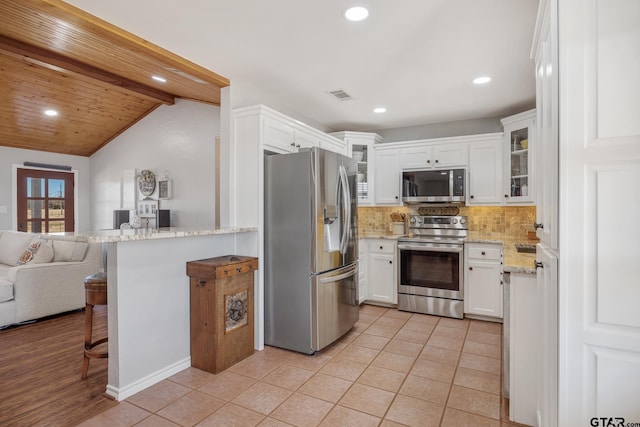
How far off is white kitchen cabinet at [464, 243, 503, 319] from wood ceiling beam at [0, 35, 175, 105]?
15.2ft

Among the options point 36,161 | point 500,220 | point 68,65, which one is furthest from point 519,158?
point 36,161

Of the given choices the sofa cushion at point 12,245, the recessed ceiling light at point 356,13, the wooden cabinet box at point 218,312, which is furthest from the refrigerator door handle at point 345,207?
the sofa cushion at point 12,245

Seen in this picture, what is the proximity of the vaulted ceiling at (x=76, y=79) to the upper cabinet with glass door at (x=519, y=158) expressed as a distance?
3159 millimetres

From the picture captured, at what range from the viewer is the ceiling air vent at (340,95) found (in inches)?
138

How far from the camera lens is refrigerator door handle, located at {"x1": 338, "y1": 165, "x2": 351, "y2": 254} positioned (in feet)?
10.6

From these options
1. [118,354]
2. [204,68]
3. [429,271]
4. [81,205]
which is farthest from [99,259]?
[429,271]

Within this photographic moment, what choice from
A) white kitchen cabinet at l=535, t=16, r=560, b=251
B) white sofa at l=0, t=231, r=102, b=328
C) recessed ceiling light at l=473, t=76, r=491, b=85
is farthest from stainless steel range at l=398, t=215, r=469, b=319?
white sofa at l=0, t=231, r=102, b=328

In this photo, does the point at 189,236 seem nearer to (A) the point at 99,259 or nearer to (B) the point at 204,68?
(B) the point at 204,68

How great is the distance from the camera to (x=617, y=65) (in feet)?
3.69

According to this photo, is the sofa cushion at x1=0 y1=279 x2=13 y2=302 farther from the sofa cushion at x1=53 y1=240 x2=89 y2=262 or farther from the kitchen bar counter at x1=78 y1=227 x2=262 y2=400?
the kitchen bar counter at x1=78 y1=227 x2=262 y2=400

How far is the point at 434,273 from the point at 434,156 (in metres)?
1.48

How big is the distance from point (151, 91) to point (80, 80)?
86 centimetres

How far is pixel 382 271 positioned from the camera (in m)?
4.36

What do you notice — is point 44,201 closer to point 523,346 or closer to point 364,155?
point 364,155
